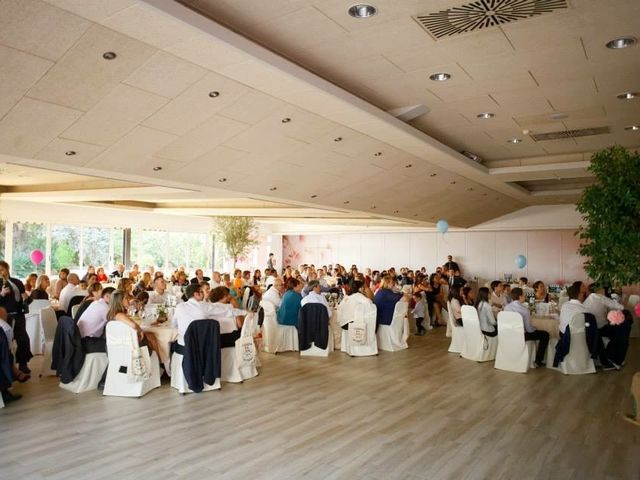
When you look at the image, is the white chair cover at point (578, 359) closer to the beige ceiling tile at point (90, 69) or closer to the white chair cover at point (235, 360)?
the white chair cover at point (235, 360)

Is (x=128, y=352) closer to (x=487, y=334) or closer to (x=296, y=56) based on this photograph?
(x=296, y=56)

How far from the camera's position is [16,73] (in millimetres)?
4359

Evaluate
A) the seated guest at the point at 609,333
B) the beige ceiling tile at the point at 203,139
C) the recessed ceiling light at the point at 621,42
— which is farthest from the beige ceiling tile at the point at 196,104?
the seated guest at the point at 609,333

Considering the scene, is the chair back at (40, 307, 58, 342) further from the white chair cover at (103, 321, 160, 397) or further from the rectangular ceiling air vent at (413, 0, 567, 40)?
the rectangular ceiling air vent at (413, 0, 567, 40)

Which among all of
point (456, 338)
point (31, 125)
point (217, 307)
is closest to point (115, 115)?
point (31, 125)

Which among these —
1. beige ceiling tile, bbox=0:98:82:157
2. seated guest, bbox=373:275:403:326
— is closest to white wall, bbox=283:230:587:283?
seated guest, bbox=373:275:403:326

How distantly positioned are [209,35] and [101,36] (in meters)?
0.90

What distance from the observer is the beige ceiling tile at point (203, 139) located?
626 cm

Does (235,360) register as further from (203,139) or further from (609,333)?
(609,333)

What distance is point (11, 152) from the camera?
18.2 ft

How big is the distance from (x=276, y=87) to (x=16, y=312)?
15.9 feet

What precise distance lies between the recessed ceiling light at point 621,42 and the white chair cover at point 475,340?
4.75 meters

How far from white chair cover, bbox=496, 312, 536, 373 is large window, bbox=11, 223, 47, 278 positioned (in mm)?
12862

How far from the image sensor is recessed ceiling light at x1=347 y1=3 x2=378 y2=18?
13.5 feet
